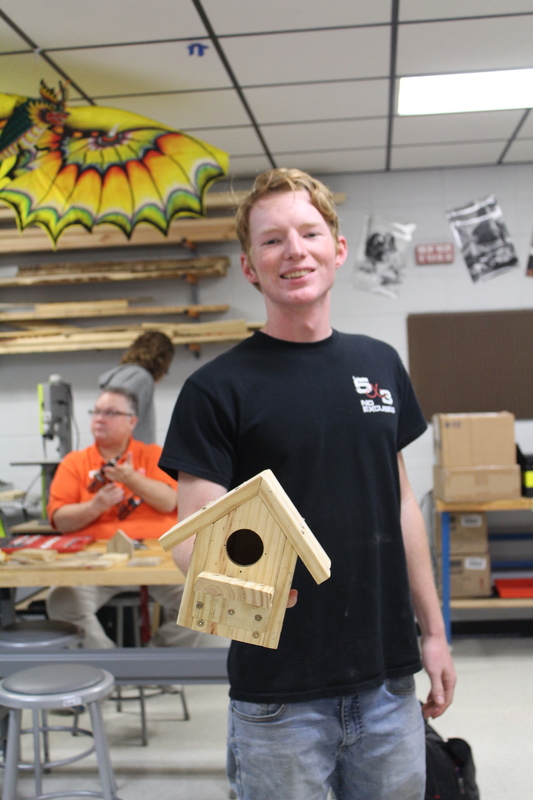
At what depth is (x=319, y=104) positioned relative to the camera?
12.0 ft

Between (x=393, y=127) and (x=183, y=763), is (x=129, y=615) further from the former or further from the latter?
(x=393, y=127)

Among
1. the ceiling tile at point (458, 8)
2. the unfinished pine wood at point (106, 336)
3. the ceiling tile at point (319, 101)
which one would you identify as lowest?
the unfinished pine wood at point (106, 336)

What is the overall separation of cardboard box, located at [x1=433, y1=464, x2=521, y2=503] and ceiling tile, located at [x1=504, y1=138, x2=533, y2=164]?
73.9 inches

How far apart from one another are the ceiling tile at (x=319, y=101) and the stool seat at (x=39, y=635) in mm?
2495

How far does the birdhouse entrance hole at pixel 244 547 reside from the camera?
0.83 metres

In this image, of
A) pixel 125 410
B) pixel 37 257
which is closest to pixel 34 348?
pixel 37 257

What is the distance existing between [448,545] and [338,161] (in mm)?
2400

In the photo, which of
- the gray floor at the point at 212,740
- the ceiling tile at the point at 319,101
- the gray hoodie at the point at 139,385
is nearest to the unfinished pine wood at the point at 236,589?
the gray floor at the point at 212,740

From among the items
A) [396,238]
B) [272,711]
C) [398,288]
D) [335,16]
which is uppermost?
[335,16]

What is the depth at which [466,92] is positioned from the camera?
11.6 feet

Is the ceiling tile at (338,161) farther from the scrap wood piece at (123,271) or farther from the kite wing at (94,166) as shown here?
the kite wing at (94,166)

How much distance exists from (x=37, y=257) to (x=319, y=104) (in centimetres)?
233

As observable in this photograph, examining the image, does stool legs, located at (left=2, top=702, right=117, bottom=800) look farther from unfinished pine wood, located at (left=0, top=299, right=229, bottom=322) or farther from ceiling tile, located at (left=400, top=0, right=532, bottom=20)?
unfinished pine wood, located at (left=0, top=299, right=229, bottom=322)

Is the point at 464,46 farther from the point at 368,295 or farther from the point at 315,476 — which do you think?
the point at 315,476
